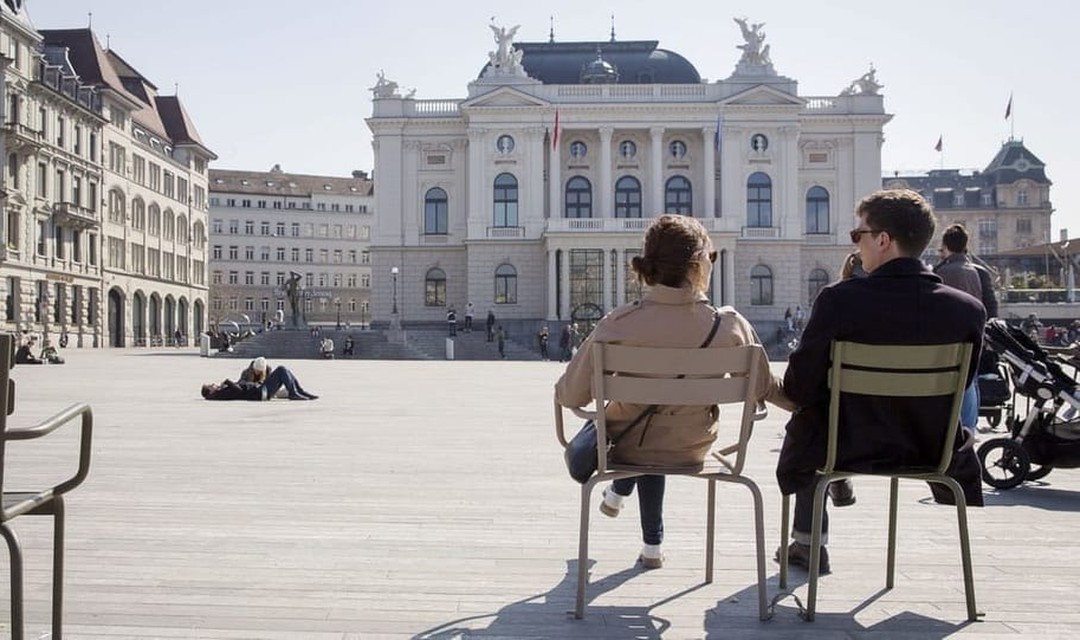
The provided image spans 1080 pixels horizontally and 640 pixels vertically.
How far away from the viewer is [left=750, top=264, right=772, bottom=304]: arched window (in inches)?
2394

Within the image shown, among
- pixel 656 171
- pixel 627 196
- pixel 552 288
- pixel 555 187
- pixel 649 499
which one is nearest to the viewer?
pixel 649 499

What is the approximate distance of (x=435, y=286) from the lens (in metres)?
63.2

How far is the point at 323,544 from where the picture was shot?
18.6ft

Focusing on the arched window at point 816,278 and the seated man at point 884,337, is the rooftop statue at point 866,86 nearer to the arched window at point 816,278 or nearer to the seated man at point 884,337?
the arched window at point 816,278

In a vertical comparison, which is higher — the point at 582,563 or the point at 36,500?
the point at 36,500

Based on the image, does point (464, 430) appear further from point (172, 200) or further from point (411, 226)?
point (172, 200)

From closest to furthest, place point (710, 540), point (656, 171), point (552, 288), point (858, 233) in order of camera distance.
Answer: point (858, 233) → point (710, 540) → point (552, 288) → point (656, 171)

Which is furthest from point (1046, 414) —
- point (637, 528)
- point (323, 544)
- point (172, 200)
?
point (172, 200)

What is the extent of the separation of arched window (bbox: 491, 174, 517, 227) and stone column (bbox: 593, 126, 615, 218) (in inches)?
205

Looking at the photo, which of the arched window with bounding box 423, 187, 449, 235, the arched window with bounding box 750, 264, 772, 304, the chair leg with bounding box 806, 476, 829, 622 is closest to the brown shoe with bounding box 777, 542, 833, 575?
the chair leg with bounding box 806, 476, 829, 622

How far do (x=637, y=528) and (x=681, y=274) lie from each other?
88.4 inches

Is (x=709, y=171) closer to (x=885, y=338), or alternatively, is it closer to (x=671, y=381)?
(x=885, y=338)

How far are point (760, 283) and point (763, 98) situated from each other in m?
10.9

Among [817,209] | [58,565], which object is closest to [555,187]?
[817,209]
